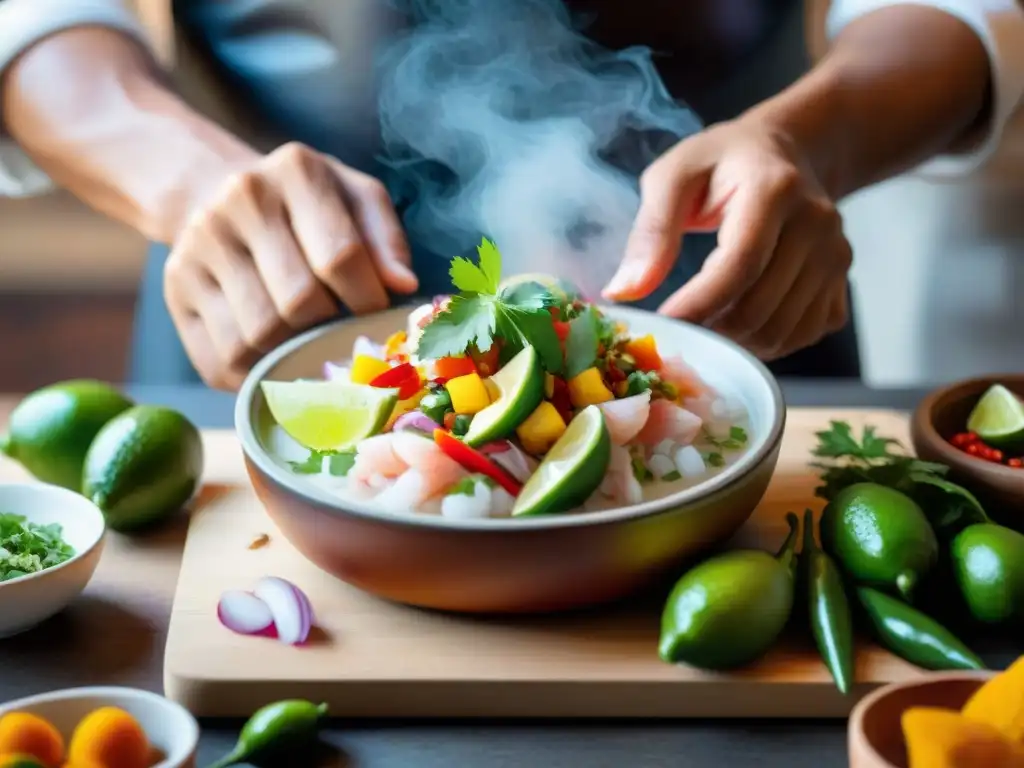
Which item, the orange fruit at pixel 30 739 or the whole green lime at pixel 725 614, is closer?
the orange fruit at pixel 30 739

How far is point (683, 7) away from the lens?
6.61ft

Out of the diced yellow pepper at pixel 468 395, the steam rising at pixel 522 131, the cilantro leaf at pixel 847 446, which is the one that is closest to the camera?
the diced yellow pepper at pixel 468 395

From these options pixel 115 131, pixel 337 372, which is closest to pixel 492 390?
pixel 337 372

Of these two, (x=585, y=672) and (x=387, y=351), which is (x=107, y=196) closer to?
(x=387, y=351)

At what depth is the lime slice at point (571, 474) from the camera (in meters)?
1.11

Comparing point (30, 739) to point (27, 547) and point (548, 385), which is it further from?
point (548, 385)

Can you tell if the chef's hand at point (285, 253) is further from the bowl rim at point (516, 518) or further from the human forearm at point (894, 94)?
the human forearm at point (894, 94)

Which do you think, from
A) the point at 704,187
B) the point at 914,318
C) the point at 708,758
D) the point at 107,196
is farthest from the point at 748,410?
the point at 914,318

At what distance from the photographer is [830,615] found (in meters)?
1.13

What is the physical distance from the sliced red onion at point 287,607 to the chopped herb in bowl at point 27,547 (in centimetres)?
22

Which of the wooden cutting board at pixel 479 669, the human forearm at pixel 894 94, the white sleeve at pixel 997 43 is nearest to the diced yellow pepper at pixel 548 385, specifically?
the wooden cutting board at pixel 479 669

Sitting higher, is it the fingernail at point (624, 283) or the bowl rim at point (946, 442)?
the fingernail at point (624, 283)

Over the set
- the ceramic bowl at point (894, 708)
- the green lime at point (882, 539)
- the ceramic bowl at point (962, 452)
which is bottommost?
the ceramic bowl at point (962, 452)

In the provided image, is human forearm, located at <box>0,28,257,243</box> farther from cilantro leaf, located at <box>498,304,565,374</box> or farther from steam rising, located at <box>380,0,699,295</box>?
cilantro leaf, located at <box>498,304,565,374</box>
